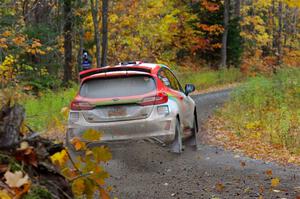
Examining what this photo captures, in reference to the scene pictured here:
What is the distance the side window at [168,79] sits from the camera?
10156mm

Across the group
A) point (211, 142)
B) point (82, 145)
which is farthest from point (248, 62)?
point (82, 145)

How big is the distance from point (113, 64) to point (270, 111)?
19.6 m

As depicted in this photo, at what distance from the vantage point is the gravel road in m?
7.23

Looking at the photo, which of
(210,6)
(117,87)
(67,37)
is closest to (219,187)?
(117,87)

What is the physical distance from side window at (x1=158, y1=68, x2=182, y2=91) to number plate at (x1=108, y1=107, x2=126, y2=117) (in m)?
1.19

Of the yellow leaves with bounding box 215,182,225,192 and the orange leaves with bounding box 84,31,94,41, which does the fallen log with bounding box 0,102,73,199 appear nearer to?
the yellow leaves with bounding box 215,182,225,192

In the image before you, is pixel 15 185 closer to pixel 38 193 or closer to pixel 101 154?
pixel 38 193

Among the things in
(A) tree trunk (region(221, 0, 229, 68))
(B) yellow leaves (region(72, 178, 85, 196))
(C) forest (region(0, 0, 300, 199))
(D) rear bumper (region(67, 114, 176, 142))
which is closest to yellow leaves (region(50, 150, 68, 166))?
(C) forest (region(0, 0, 300, 199))

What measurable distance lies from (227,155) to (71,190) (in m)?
6.87

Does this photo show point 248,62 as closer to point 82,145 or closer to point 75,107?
point 75,107

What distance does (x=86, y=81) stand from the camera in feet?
31.2

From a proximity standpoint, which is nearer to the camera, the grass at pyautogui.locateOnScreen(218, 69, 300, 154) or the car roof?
the car roof

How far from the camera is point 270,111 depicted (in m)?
16.2

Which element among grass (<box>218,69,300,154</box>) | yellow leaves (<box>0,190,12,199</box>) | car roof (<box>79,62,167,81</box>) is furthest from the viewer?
grass (<box>218,69,300,154</box>)
